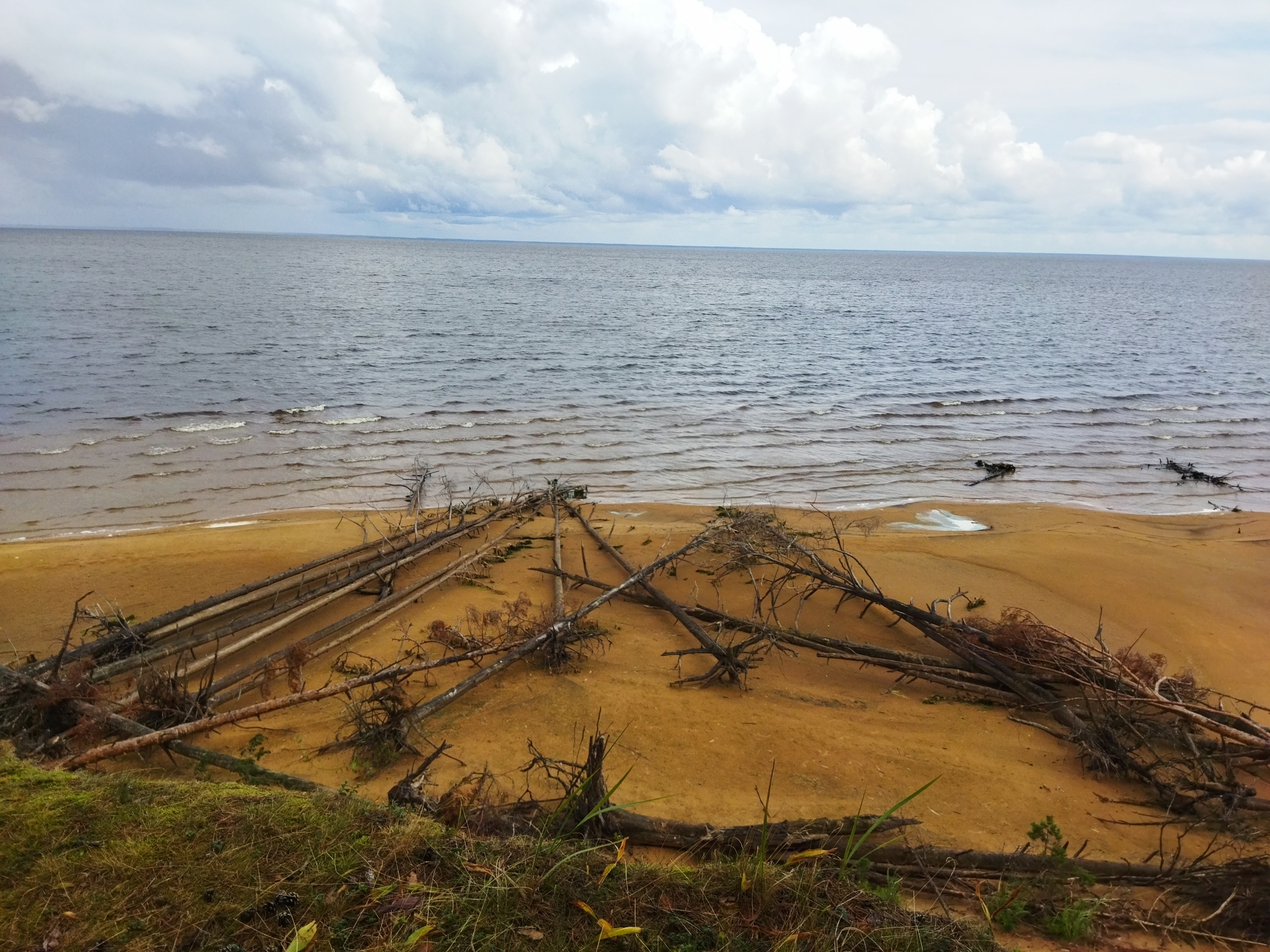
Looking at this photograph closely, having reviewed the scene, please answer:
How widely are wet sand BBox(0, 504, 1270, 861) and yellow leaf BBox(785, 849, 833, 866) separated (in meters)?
0.88

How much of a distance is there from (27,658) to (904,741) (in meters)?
6.81

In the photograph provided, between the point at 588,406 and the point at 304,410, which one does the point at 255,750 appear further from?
the point at 588,406

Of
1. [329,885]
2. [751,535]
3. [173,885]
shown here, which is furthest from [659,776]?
[751,535]

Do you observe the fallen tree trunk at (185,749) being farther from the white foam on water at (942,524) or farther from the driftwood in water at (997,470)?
the driftwood in water at (997,470)

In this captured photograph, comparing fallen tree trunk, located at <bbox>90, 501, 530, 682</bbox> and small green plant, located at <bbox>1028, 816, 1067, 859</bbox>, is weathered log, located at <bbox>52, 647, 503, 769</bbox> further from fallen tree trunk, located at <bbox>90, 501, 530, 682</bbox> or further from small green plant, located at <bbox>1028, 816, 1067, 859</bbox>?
small green plant, located at <bbox>1028, 816, 1067, 859</bbox>

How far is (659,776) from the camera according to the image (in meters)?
4.50

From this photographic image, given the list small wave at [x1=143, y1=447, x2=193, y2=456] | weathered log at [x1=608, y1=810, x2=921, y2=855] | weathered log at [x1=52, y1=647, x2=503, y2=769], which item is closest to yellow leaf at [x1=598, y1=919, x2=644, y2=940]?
weathered log at [x1=608, y1=810, x2=921, y2=855]

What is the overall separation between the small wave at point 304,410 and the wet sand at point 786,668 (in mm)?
7295

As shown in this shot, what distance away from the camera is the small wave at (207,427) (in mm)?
15625

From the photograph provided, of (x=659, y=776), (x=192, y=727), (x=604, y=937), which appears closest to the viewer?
(x=604, y=937)

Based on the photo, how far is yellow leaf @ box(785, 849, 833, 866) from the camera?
3014 mm

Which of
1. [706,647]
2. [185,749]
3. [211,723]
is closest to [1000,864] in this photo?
[706,647]

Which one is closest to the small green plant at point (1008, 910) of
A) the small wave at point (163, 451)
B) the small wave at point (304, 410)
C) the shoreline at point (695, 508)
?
the shoreline at point (695, 508)

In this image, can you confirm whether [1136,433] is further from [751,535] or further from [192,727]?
[192,727]
